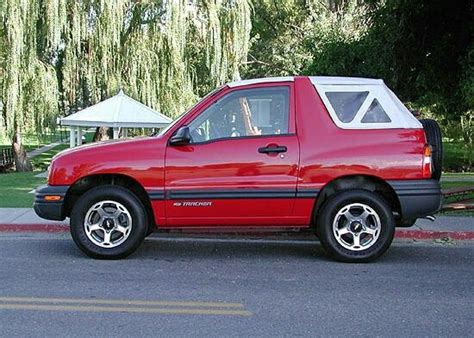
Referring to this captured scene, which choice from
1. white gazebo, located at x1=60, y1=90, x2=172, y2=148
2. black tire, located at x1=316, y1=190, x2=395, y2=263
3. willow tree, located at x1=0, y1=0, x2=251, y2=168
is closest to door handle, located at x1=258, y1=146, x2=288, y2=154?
black tire, located at x1=316, y1=190, x2=395, y2=263

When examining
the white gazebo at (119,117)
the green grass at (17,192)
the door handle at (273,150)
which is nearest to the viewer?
the door handle at (273,150)

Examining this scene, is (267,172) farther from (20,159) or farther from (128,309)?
(20,159)

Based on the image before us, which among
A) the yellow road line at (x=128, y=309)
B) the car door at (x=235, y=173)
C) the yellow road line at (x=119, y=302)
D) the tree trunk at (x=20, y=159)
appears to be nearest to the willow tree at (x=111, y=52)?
the tree trunk at (x=20, y=159)

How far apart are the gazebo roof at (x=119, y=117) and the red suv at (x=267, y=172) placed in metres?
7.79

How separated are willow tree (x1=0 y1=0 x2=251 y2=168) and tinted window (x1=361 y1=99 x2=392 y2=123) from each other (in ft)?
43.7

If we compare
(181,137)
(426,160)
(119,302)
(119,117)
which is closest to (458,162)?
(119,117)

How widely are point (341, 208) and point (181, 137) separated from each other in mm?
1962

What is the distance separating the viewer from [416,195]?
676cm

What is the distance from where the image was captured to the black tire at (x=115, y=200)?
681cm

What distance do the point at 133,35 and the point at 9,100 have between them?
4446 mm

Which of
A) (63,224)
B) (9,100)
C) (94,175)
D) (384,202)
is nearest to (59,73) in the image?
(9,100)

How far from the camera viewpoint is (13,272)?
20.8 feet

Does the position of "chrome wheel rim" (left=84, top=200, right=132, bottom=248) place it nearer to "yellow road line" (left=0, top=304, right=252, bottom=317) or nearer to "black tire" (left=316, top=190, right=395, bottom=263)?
"yellow road line" (left=0, top=304, right=252, bottom=317)

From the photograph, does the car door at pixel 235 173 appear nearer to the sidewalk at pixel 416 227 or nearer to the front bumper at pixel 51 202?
the front bumper at pixel 51 202
